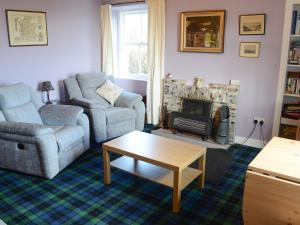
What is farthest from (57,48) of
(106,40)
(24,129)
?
(24,129)

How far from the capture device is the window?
520cm

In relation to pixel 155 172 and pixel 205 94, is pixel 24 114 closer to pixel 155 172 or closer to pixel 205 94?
pixel 155 172

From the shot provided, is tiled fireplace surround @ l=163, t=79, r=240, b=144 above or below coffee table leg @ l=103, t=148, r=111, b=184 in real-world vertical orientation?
above

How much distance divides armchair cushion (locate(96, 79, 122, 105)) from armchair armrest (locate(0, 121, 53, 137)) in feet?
5.41

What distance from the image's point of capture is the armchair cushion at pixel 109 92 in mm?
4586

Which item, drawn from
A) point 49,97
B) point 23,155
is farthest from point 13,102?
point 49,97

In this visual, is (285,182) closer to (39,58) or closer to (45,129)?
(45,129)

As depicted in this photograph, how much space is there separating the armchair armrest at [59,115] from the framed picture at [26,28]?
3.56ft

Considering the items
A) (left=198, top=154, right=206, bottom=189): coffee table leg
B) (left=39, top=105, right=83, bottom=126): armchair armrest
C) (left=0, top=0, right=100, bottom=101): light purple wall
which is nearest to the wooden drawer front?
(left=198, top=154, right=206, bottom=189): coffee table leg

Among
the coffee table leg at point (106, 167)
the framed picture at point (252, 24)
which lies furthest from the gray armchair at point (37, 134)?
the framed picture at point (252, 24)

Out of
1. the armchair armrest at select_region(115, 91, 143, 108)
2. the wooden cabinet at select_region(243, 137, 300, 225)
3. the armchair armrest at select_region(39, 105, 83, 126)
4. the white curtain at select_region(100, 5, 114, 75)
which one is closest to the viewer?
the wooden cabinet at select_region(243, 137, 300, 225)

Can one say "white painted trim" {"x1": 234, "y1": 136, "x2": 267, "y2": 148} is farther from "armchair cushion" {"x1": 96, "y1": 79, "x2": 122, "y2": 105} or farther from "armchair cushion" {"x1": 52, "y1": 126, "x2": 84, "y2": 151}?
"armchair cushion" {"x1": 52, "y1": 126, "x2": 84, "y2": 151}

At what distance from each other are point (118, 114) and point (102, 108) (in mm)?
250

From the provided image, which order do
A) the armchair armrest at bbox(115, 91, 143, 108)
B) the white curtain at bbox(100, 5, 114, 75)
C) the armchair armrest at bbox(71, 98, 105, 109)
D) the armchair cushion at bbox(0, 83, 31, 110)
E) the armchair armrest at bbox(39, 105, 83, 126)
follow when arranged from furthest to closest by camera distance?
1. the white curtain at bbox(100, 5, 114, 75)
2. the armchair armrest at bbox(115, 91, 143, 108)
3. the armchair armrest at bbox(71, 98, 105, 109)
4. the armchair armrest at bbox(39, 105, 83, 126)
5. the armchair cushion at bbox(0, 83, 31, 110)
